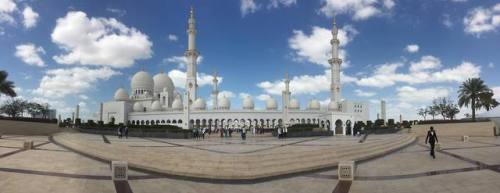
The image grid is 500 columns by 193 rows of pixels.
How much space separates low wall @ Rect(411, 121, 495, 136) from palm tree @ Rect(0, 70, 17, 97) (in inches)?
1633

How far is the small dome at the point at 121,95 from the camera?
8656 cm

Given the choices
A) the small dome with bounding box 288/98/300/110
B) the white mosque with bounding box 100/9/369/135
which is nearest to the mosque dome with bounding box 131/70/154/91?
the white mosque with bounding box 100/9/369/135

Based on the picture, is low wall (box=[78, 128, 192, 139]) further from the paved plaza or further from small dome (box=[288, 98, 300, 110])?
small dome (box=[288, 98, 300, 110])

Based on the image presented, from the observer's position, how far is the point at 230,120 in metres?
73.8

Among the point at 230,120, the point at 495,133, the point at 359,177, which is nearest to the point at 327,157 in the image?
the point at 359,177

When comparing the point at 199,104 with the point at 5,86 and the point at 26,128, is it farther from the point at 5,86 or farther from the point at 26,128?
the point at 26,128

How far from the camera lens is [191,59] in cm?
7338

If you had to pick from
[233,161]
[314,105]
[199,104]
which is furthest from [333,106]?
[233,161]

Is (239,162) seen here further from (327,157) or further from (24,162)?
(24,162)

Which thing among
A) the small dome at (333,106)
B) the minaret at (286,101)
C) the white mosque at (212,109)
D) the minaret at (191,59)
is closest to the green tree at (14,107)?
the white mosque at (212,109)

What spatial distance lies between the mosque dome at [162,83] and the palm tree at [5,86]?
2049 inches

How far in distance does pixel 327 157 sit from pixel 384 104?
7170 cm

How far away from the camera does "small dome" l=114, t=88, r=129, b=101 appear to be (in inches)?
3408

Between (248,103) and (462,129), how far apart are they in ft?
157
